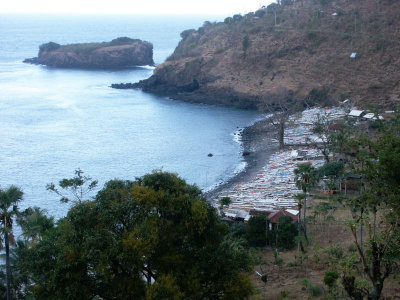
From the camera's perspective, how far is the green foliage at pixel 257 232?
20344mm

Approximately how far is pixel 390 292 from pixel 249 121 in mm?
37976

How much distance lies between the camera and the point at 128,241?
9.38 metres

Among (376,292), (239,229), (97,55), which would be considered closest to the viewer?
(376,292)

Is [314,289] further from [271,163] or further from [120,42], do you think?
[120,42]

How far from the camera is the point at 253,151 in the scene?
→ 1542 inches

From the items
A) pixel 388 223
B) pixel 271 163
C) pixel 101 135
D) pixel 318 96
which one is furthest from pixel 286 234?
pixel 318 96

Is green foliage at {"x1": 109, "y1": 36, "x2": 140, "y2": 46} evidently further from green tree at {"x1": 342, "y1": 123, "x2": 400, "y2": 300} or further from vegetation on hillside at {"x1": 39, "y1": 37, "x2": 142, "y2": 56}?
green tree at {"x1": 342, "y1": 123, "x2": 400, "y2": 300}

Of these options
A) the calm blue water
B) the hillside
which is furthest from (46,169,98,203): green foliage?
the hillside

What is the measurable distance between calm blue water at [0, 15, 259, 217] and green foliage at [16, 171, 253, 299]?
61.2 feet

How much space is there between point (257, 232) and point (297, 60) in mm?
42536

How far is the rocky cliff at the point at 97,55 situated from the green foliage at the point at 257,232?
254ft

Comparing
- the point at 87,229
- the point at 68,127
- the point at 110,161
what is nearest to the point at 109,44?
the point at 68,127

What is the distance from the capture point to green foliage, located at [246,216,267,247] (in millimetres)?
20344

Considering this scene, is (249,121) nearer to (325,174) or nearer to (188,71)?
(188,71)
